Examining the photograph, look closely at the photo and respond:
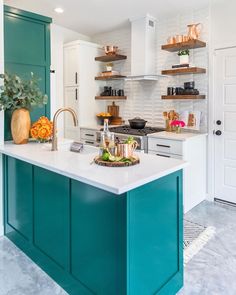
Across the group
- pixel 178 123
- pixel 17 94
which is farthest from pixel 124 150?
pixel 178 123

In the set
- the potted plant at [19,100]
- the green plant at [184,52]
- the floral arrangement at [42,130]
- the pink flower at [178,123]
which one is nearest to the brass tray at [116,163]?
the floral arrangement at [42,130]

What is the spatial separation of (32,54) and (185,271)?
2.72m

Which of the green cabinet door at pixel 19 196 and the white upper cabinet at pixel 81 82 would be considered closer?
the green cabinet door at pixel 19 196

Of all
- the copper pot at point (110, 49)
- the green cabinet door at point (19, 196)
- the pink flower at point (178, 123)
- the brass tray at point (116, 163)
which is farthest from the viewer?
the copper pot at point (110, 49)

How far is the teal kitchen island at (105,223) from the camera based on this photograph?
5.18 ft

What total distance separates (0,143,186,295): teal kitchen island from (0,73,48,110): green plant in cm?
59

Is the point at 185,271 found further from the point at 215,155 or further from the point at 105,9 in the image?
the point at 105,9

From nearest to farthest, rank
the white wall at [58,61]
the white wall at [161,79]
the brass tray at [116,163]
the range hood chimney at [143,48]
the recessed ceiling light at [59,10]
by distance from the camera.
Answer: the brass tray at [116,163], the white wall at [161,79], the recessed ceiling light at [59,10], the range hood chimney at [143,48], the white wall at [58,61]

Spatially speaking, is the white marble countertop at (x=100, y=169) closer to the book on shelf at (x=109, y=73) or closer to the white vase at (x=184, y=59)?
the white vase at (x=184, y=59)

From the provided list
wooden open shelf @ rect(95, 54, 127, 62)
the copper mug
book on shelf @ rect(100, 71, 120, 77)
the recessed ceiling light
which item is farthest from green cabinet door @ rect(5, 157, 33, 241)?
wooden open shelf @ rect(95, 54, 127, 62)

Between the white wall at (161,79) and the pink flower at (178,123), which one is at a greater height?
the white wall at (161,79)

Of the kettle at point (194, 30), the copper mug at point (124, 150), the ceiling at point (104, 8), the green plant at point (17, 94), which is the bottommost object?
the copper mug at point (124, 150)

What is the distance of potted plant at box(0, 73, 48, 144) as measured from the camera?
265 cm

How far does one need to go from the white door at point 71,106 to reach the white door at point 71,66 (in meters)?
0.13
